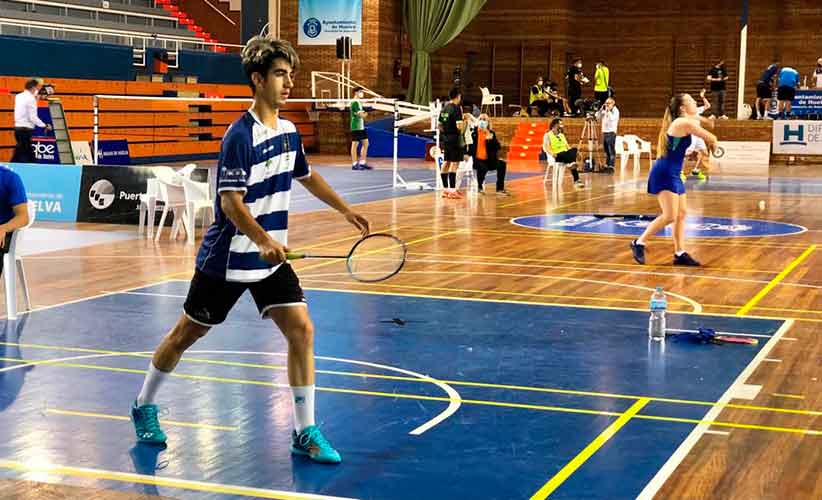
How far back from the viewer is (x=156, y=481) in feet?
17.9

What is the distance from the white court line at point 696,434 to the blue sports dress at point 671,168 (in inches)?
154

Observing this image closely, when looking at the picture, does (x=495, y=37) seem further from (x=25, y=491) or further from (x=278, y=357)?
(x=25, y=491)

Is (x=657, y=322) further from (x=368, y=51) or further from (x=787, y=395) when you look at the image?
(x=368, y=51)

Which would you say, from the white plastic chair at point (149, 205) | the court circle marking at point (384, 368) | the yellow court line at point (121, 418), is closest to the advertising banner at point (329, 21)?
the white plastic chair at point (149, 205)

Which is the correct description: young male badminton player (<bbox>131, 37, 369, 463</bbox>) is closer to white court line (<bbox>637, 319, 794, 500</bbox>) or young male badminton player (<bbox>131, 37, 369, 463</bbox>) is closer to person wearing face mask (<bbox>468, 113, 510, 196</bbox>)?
white court line (<bbox>637, 319, 794, 500</bbox>)

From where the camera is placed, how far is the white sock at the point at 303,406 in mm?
5793

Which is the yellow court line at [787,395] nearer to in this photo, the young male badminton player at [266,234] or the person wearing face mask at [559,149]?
the young male badminton player at [266,234]

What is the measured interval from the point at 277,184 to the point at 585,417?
2.19 m

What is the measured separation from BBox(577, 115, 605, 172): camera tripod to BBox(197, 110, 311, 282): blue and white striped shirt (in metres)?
24.7

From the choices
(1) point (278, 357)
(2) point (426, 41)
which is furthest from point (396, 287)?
(2) point (426, 41)

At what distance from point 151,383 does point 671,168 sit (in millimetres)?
7931

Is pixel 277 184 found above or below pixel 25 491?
above

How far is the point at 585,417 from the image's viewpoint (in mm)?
6691

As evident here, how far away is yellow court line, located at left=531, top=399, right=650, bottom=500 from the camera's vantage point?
211 inches
